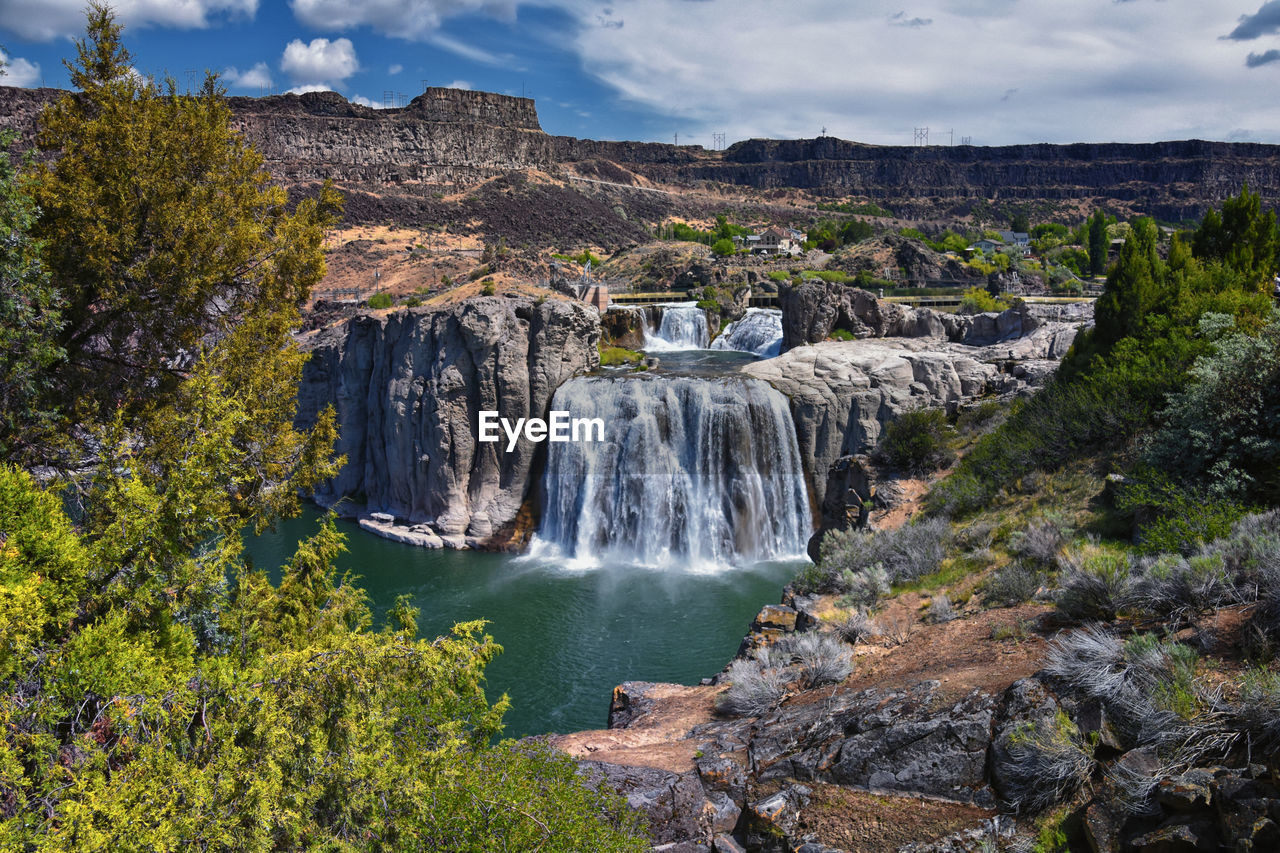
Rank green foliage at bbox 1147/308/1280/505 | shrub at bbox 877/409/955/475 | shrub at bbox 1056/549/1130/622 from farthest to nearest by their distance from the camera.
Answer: shrub at bbox 877/409/955/475, green foliage at bbox 1147/308/1280/505, shrub at bbox 1056/549/1130/622

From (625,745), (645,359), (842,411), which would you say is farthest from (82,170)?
(645,359)

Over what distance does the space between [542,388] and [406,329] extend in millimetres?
5720

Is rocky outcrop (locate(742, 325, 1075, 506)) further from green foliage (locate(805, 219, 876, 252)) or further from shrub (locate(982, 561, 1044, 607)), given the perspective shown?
green foliage (locate(805, 219, 876, 252))

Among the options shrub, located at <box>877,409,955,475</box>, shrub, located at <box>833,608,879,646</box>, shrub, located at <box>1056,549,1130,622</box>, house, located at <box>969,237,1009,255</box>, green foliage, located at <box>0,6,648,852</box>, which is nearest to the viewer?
green foliage, located at <box>0,6,648,852</box>

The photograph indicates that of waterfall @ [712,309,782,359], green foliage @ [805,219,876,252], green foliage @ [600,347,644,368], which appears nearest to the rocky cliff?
green foliage @ [600,347,644,368]

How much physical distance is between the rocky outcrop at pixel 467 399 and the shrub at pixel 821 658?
57.9ft

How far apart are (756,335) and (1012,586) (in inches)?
1121

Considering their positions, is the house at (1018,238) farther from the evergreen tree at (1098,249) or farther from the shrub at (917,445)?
the shrub at (917,445)

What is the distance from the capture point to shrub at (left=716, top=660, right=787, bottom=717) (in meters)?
8.34

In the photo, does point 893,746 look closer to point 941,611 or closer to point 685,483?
point 941,611

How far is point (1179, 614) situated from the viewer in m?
5.86

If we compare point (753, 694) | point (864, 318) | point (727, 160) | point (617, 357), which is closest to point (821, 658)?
point (753, 694)

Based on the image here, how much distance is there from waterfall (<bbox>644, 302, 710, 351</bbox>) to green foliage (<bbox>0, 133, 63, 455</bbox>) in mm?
30313

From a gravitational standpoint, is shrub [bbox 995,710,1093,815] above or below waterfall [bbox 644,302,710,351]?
below
